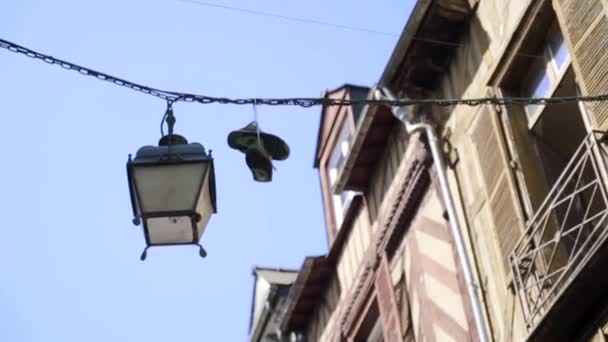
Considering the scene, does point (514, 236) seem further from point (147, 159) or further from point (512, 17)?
point (147, 159)

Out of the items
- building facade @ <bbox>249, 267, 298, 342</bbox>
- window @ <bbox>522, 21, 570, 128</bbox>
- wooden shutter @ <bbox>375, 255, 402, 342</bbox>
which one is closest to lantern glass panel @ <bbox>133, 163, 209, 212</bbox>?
window @ <bbox>522, 21, 570, 128</bbox>

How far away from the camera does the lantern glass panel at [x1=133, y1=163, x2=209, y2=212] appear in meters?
6.79

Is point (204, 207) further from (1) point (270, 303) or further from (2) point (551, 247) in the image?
(1) point (270, 303)

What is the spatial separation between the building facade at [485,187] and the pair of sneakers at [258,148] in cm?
150

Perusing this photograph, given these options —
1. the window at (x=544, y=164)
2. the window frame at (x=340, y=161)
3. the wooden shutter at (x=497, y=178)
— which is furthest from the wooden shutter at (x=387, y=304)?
the window at (x=544, y=164)

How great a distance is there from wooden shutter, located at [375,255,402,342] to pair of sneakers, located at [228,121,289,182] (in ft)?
15.8

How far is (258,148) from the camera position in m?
7.17

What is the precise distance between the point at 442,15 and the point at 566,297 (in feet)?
13.6

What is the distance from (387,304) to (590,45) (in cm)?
404

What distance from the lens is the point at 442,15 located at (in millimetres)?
11477

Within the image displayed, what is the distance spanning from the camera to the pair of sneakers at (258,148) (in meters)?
7.14

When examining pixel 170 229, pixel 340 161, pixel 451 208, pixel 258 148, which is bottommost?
pixel 170 229

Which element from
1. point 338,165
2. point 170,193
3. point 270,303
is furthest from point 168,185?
point 270,303

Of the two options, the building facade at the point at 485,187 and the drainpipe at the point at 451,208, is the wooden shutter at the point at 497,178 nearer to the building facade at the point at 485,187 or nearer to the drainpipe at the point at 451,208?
the building facade at the point at 485,187
